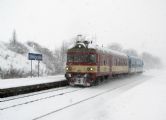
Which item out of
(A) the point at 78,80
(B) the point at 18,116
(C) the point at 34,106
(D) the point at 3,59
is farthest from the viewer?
(D) the point at 3,59

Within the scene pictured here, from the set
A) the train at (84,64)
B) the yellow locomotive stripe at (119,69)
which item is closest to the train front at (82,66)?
the train at (84,64)

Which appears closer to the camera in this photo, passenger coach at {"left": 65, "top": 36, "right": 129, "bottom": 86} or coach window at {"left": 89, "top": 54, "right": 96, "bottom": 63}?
passenger coach at {"left": 65, "top": 36, "right": 129, "bottom": 86}

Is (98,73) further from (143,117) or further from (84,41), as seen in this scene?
(143,117)

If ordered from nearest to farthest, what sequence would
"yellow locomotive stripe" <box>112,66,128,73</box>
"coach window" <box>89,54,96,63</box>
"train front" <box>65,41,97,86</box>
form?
"train front" <box>65,41,97,86</box> < "coach window" <box>89,54,96,63</box> < "yellow locomotive stripe" <box>112,66,128,73</box>

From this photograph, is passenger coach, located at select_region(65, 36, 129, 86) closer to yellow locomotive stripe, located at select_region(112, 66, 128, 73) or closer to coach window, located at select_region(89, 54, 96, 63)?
coach window, located at select_region(89, 54, 96, 63)

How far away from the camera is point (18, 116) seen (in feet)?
32.0

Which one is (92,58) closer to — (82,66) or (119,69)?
(82,66)

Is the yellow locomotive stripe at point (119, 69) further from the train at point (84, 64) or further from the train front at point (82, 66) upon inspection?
the train front at point (82, 66)

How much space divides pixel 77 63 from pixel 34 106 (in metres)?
9.42

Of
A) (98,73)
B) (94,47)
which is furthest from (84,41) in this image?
(98,73)

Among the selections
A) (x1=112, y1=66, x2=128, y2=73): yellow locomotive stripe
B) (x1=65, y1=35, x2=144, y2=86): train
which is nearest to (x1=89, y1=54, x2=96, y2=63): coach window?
(x1=65, y1=35, x2=144, y2=86): train

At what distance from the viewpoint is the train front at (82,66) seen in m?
20.3

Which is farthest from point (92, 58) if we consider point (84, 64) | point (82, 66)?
point (82, 66)

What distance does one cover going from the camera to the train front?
20328 mm
